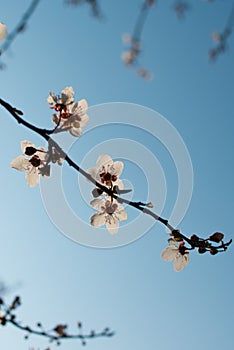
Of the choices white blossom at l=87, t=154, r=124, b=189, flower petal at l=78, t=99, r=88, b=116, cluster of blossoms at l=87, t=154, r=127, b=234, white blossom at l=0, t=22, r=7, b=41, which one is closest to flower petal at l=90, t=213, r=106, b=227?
cluster of blossoms at l=87, t=154, r=127, b=234

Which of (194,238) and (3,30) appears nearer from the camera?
(3,30)

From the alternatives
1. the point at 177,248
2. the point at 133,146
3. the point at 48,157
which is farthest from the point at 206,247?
the point at 48,157

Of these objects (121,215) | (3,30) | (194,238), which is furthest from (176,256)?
(3,30)

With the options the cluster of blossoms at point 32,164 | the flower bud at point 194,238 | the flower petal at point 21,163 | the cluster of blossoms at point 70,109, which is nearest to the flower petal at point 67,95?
the cluster of blossoms at point 70,109

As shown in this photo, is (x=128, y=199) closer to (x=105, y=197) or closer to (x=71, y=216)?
(x=105, y=197)

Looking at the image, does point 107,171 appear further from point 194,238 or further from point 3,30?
point 3,30
